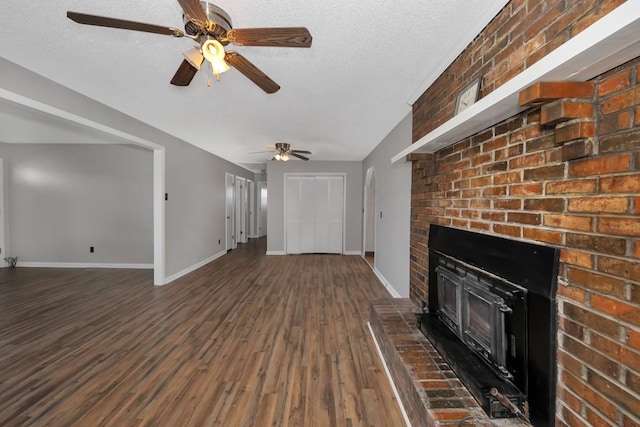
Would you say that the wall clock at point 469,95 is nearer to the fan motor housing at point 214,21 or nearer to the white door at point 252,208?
the fan motor housing at point 214,21

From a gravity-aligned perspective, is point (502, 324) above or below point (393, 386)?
above

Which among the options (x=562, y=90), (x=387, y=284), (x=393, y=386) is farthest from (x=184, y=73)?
(x=387, y=284)

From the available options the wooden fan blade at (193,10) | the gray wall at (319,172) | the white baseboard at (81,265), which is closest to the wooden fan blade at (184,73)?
the wooden fan blade at (193,10)

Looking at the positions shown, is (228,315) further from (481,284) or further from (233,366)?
(481,284)

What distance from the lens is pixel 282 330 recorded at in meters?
2.67

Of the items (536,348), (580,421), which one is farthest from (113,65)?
(580,421)

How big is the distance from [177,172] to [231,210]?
2.68 m

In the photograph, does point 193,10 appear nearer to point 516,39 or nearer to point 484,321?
point 516,39

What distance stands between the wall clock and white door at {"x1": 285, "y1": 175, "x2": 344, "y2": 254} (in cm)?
484

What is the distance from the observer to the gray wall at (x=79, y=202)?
5059 millimetres

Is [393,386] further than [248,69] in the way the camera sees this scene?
Yes

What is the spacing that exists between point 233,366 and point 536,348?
6.45ft

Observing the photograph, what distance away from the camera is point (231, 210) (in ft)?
23.4

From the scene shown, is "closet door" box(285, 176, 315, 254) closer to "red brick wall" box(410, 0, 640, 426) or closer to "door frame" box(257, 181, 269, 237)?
"door frame" box(257, 181, 269, 237)
